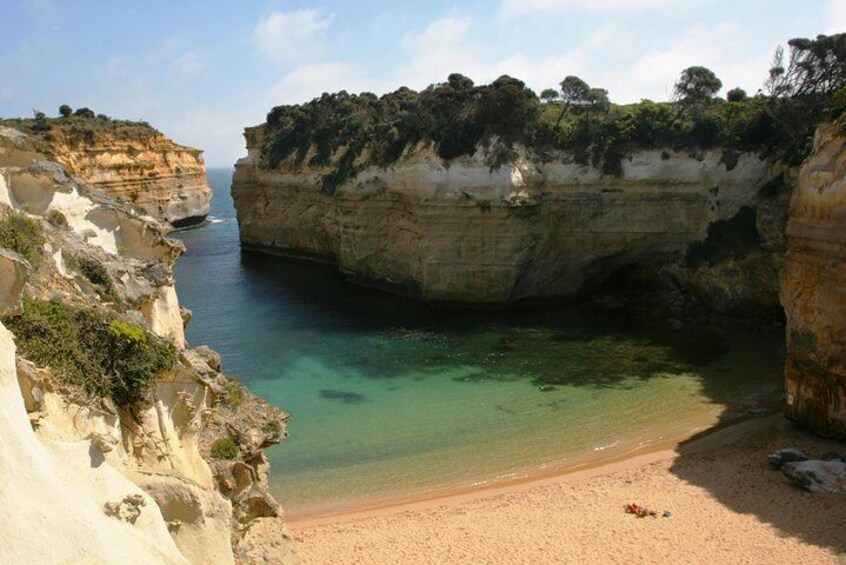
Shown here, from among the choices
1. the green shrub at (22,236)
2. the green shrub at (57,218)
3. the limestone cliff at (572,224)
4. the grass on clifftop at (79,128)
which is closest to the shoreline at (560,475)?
the green shrub at (57,218)

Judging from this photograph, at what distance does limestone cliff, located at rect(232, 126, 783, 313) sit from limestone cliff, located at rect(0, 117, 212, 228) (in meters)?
30.4

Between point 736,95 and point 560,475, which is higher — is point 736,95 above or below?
above

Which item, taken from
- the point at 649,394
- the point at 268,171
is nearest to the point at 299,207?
the point at 268,171

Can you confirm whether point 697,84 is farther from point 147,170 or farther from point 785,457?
point 147,170

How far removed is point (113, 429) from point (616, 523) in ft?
36.9

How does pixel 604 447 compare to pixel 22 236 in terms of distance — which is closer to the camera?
pixel 22 236

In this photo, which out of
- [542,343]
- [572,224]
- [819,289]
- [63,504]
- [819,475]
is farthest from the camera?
[572,224]

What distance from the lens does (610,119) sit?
110ft

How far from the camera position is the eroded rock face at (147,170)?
183 feet

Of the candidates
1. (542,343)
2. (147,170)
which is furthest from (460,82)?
(147,170)

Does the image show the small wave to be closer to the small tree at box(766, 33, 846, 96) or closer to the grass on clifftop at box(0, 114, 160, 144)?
the small tree at box(766, 33, 846, 96)

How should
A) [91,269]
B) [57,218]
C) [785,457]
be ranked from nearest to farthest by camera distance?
[91,269], [57,218], [785,457]

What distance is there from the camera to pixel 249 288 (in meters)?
40.3

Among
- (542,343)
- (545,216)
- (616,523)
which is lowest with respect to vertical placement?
(616,523)
